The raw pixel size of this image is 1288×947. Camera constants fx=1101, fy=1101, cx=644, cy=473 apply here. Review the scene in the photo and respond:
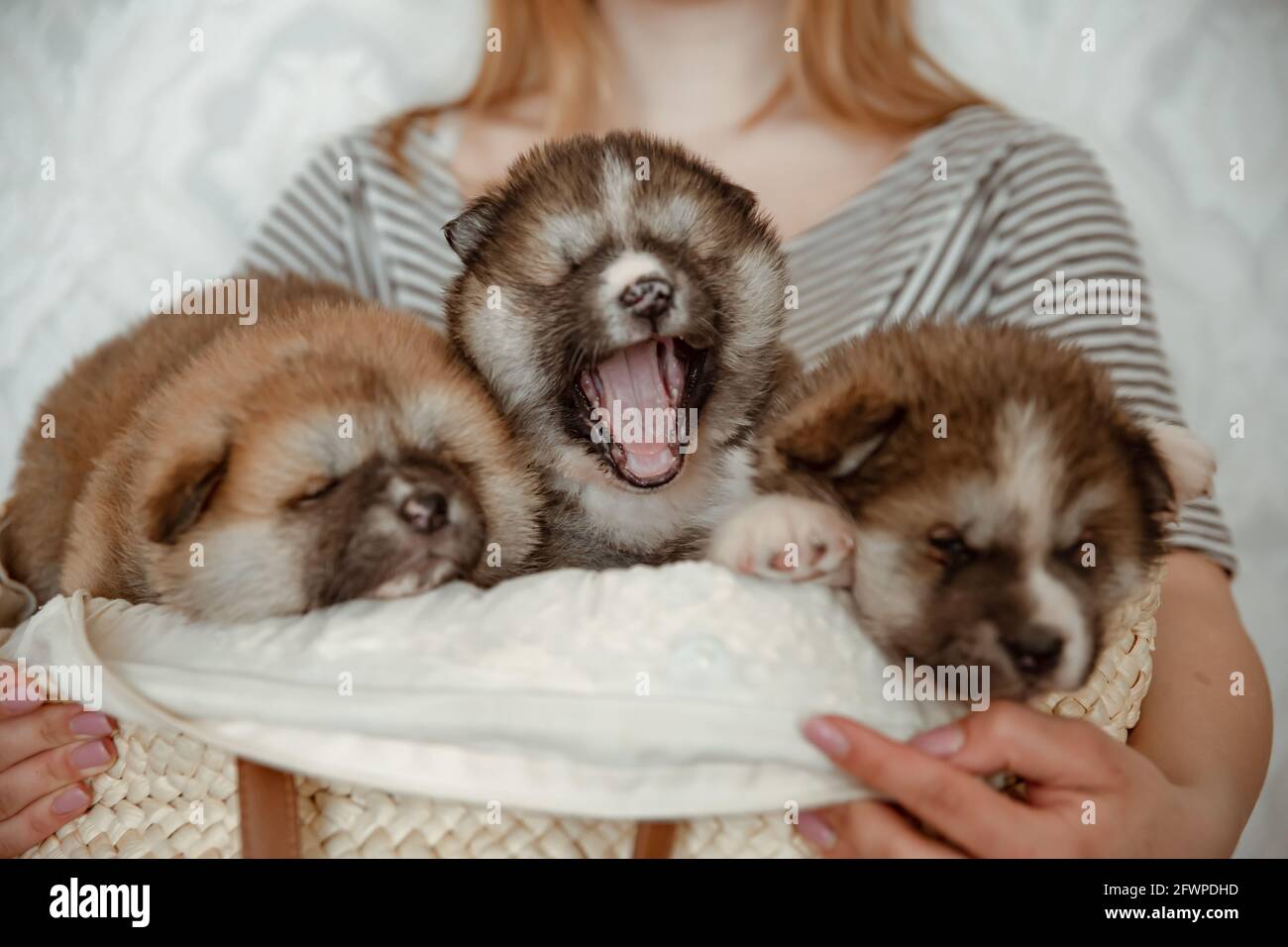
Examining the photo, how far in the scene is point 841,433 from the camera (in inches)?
43.7

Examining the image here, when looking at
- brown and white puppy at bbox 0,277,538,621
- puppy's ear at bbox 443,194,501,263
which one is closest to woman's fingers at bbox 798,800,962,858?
brown and white puppy at bbox 0,277,538,621

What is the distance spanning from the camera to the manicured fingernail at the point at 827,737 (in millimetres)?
1006

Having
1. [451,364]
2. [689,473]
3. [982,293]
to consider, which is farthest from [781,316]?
[982,293]

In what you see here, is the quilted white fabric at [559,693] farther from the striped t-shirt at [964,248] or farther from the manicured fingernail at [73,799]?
the striped t-shirt at [964,248]

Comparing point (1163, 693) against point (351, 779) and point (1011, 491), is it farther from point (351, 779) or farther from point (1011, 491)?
point (351, 779)

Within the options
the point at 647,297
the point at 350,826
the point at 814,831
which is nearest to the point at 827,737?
the point at 814,831

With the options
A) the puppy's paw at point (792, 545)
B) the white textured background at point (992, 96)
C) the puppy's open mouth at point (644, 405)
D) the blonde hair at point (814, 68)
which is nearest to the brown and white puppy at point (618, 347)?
the puppy's open mouth at point (644, 405)

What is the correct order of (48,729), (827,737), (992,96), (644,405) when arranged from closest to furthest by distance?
1. (827,737)
2. (48,729)
3. (644,405)
4. (992,96)

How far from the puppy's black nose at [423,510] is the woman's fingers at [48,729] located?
14.9 inches

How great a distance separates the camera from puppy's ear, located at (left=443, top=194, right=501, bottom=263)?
5.01 ft

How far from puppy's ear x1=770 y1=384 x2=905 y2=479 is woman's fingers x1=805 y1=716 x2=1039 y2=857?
26 cm

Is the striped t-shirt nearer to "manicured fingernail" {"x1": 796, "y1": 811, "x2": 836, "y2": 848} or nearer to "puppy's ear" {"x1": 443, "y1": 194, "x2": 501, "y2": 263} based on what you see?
"puppy's ear" {"x1": 443, "y1": 194, "x2": 501, "y2": 263}

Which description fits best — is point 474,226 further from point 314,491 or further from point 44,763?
point 44,763

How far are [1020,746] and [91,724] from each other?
95 centimetres
